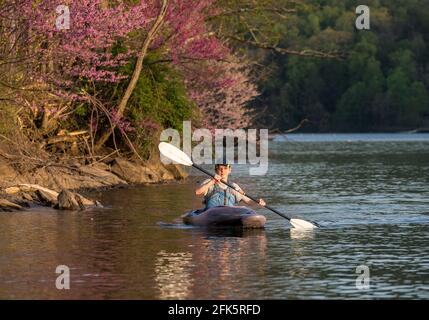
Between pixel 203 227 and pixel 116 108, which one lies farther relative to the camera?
pixel 116 108

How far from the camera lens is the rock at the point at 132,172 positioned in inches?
1462

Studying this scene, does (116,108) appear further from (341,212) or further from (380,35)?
(380,35)

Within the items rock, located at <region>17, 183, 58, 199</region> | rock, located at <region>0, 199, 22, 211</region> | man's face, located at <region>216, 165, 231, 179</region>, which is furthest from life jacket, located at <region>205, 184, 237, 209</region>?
rock, located at <region>17, 183, 58, 199</region>

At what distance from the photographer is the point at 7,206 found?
89.6 feet

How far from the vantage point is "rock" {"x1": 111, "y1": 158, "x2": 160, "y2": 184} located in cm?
3712

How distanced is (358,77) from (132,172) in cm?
11357

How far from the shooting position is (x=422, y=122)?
149 m

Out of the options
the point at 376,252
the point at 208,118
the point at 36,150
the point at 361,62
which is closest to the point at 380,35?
the point at 361,62

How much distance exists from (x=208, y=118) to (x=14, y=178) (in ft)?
47.8

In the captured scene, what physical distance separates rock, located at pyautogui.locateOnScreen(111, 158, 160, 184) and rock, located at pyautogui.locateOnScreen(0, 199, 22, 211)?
960 cm

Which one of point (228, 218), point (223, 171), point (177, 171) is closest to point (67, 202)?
point (223, 171)

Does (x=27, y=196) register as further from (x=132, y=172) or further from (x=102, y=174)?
(x=132, y=172)

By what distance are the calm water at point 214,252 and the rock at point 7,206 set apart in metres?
0.60

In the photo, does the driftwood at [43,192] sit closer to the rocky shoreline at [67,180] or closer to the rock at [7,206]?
the rocky shoreline at [67,180]
